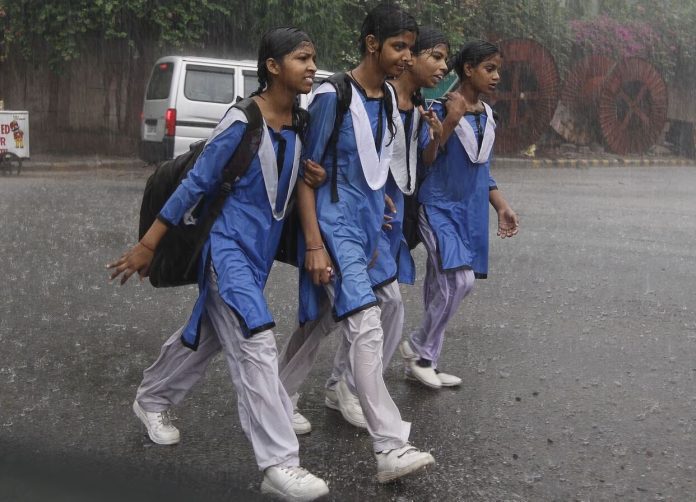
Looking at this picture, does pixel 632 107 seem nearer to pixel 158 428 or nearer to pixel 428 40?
pixel 428 40

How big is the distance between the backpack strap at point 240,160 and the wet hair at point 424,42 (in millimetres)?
925

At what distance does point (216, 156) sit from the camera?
3500mm

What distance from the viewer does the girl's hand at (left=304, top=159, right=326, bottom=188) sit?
146 inches

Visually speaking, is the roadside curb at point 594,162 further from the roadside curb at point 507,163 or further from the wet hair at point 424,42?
the wet hair at point 424,42

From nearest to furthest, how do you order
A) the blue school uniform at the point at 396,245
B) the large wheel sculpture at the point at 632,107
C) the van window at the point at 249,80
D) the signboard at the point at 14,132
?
the blue school uniform at the point at 396,245
the van window at the point at 249,80
the signboard at the point at 14,132
the large wheel sculpture at the point at 632,107

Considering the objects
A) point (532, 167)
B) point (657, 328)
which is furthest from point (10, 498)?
point (532, 167)

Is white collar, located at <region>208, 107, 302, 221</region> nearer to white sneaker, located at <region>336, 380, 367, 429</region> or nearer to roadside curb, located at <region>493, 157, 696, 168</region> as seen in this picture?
white sneaker, located at <region>336, 380, 367, 429</region>

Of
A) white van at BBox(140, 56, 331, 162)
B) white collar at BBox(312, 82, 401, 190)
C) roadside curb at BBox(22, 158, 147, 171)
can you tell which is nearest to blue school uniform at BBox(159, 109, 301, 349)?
white collar at BBox(312, 82, 401, 190)

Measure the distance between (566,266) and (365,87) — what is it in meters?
5.38

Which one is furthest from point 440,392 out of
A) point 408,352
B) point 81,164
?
point 81,164

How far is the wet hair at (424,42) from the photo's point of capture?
426 centimetres

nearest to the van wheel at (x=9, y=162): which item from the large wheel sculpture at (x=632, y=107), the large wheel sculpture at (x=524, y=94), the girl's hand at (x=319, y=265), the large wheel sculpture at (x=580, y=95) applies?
the large wheel sculpture at (x=524, y=94)

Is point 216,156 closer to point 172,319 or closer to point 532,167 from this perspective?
point 172,319

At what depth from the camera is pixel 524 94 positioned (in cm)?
2445
